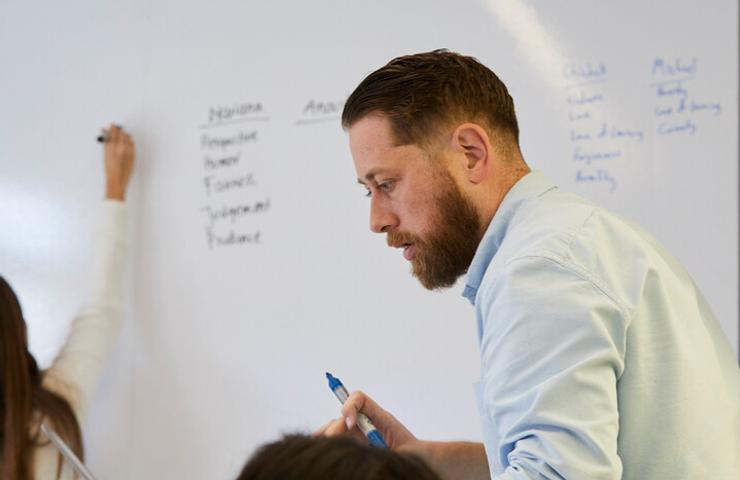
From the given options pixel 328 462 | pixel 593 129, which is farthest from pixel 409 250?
pixel 328 462

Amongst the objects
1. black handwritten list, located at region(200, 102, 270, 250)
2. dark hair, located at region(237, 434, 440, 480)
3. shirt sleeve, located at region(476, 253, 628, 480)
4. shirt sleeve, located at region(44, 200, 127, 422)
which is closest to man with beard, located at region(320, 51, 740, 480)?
shirt sleeve, located at region(476, 253, 628, 480)

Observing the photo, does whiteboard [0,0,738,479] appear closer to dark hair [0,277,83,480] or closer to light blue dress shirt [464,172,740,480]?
dark hair [0,277,83,480]

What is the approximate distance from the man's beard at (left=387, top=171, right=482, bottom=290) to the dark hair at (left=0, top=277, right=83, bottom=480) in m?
0.79

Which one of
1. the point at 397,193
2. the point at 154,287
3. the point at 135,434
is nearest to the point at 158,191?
the point at 154,287

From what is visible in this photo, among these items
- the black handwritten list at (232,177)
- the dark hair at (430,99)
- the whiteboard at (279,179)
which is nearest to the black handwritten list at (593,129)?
the whiteboard at (279,179)

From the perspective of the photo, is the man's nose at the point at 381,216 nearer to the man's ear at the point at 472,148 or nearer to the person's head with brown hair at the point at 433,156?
the person's head with brown hair at the point at 433,156

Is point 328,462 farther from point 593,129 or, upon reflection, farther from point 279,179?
point 279,179

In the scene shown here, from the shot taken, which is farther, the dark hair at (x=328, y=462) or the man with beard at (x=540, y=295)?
the man with beard at (x=540, y=295)

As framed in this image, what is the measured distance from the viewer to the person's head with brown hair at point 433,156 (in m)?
1.16

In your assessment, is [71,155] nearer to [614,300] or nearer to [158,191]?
[158,191]

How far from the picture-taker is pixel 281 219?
5.98ft

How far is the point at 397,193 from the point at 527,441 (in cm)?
38

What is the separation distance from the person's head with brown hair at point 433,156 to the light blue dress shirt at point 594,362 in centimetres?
11

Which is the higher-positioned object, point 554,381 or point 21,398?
point 554,381
